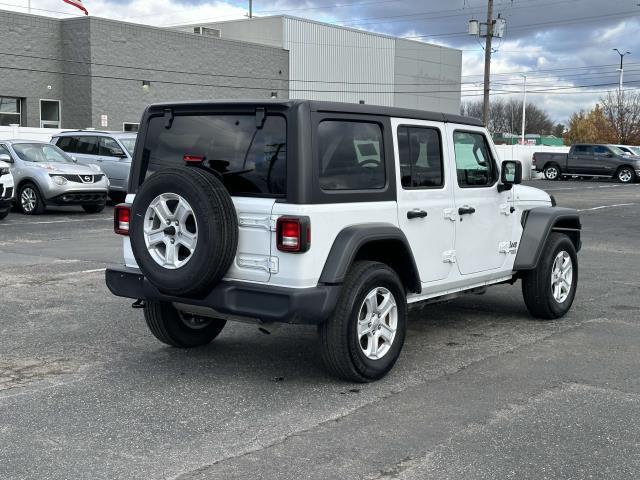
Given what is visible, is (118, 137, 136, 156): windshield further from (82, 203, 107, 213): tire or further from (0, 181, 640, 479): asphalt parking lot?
(0, 181, 640, 479): asphalt parking lot

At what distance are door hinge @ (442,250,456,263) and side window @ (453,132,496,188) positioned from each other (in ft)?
1.90

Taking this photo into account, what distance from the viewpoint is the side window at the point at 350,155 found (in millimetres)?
5414

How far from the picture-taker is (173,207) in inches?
214

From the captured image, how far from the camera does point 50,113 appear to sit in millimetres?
38188

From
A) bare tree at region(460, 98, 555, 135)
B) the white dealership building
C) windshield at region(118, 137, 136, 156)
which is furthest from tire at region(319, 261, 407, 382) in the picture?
bare tree at region(460, 98, 555, 135)

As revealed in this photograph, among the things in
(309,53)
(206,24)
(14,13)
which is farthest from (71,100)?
(206,24)

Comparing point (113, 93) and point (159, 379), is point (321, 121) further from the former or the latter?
point (113, 93)

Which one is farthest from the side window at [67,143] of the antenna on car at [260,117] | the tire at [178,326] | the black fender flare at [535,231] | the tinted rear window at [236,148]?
the antenna on car at [260,117]

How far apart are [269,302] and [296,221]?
1.78 ft

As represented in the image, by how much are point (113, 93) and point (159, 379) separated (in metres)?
35.2

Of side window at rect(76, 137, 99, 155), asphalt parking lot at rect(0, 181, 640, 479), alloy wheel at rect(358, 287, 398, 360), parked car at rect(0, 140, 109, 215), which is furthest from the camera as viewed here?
side window at rect(76, 137, 99, 155)

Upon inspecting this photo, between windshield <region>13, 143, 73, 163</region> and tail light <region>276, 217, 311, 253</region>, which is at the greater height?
windshield <region>13, 143, 73, 163</region>

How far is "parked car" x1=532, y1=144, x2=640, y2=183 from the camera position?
129ft

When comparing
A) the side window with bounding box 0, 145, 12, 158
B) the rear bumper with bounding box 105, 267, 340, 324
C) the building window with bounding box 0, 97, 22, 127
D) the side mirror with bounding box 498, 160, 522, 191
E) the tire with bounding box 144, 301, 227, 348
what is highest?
the building window with bounding box 0, 97, 22, 127
